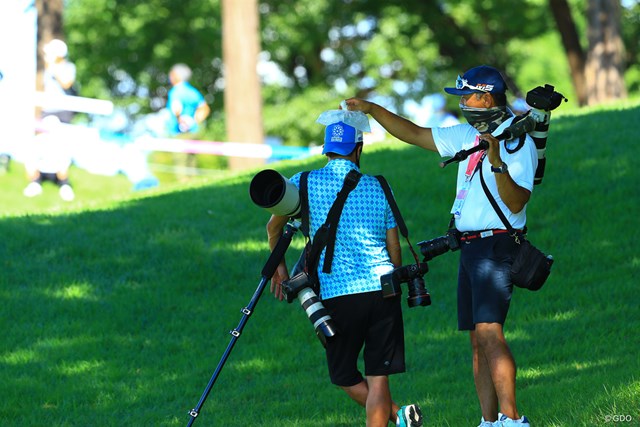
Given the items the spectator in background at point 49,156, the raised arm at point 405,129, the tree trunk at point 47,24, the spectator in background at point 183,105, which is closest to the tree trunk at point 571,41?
the tree trunk at point 47,24

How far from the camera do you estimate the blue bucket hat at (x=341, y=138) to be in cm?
582

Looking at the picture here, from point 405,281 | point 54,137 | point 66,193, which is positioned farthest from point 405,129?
point 54,137

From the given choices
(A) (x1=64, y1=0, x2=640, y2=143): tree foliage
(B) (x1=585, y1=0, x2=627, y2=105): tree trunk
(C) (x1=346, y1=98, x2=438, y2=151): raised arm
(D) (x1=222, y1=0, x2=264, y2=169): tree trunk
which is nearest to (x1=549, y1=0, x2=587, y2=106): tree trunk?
(B) (x1=585, y1=0, x2=627, y2=105): tree trunk

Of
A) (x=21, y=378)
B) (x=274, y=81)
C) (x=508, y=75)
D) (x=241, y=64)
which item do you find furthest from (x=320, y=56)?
(x=21, y=378)

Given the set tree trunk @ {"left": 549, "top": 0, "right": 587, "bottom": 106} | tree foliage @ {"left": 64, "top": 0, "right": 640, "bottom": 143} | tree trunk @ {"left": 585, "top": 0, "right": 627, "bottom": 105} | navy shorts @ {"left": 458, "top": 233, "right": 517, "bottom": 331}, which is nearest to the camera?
navy shorts @ {"left": 458, "top": 233, "right": 517, "bottom": 331}

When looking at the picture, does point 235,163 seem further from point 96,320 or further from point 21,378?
point 21,378

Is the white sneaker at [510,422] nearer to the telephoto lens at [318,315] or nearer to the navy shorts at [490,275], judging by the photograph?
the navy shorts at [490,275]

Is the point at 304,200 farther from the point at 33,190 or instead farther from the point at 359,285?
the point at 33,190

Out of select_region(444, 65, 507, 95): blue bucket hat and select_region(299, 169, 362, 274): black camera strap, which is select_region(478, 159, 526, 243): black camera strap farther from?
select_region(299, 169, 362, 274): black camera strap

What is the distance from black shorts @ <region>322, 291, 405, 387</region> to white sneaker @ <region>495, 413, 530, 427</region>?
21.5 inches

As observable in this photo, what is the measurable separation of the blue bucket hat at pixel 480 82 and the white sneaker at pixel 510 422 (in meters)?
1.63

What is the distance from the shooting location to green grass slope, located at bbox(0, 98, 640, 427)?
7820 mm

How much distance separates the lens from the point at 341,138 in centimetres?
582

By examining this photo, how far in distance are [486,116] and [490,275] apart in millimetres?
808
